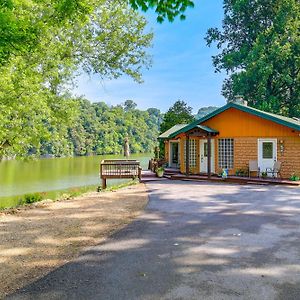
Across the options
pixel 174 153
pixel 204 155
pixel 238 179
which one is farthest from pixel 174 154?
pixel 238 179

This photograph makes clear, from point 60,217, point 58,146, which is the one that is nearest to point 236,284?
point 60,217

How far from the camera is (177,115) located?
32.9m

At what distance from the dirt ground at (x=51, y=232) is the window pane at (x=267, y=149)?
9461 millimetres

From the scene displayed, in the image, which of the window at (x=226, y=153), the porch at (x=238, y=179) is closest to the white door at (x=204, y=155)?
the window at (x=226, y=153)

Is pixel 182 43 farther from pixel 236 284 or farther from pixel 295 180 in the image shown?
pixel 236 284

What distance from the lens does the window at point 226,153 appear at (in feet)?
65.1

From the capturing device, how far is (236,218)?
9383mm

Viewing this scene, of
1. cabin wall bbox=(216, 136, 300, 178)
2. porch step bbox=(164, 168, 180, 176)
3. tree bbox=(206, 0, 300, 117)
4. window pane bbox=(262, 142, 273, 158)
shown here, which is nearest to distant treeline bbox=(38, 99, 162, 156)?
tree bbox=(206, 0, 300, 117)

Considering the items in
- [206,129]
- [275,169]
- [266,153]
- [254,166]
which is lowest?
[275,169]

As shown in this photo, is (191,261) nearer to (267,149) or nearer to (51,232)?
(51,232)

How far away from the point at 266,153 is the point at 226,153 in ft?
7.67

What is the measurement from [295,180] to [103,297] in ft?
50.2

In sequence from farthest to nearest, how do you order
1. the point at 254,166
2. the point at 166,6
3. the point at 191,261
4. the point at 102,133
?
the point at 102,133 → the point at 254,166 → the point at 166,6 → the point at 191,261

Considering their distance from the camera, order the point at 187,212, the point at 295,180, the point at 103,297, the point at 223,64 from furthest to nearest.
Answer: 1. the point at 223,64
2. the point at 295,180
3. the point at 187,212
4. the point at 103,297
